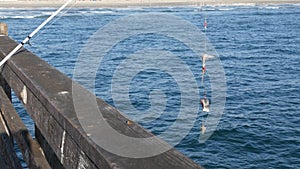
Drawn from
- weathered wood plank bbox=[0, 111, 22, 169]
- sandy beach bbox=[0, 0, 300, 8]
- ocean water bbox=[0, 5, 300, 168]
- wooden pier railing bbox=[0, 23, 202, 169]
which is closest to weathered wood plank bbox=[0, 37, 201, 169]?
wooden pier railing bbox=[0, 23, 202, 169]

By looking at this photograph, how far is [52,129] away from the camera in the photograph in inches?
79.3

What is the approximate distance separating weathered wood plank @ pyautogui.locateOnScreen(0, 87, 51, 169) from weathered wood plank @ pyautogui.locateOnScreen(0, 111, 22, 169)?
0.29 feet

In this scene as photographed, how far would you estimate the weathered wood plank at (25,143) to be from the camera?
7.75 feet

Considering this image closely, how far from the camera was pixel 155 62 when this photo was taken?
30.4 metres

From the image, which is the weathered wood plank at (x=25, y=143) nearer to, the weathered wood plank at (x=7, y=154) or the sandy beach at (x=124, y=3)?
the weathered wood plank at (x=7, y=154)

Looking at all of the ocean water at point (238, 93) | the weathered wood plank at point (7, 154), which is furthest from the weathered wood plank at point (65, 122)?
the ocean water at point (238, 93)

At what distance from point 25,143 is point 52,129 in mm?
674

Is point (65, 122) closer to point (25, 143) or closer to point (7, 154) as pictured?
point (25, 143)

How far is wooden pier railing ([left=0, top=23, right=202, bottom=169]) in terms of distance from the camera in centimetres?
146

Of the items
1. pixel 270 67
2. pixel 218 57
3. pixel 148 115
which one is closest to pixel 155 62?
pixel 218 57

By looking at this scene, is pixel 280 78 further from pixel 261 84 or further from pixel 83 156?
pixel 83 156

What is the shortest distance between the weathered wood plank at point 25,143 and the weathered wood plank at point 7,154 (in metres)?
0.09

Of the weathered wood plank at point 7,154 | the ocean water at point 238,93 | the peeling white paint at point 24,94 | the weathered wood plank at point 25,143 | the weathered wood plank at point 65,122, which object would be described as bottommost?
the ocean water at point 238,93

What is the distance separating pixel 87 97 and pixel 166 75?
1013 inches
